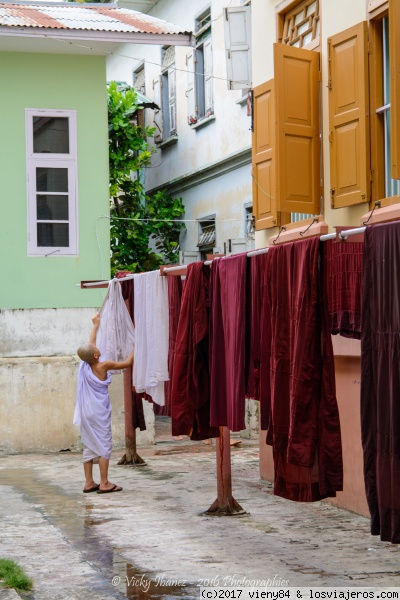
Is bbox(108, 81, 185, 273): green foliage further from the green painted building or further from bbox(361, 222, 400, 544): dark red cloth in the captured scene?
bbox(361, 222, 400, 544): dark red cloth

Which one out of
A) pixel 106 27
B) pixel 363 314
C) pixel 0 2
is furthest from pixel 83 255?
pixel 363 314

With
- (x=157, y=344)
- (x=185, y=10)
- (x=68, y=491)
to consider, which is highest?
(x=185, y=10)

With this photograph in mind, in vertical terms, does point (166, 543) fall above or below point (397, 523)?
below

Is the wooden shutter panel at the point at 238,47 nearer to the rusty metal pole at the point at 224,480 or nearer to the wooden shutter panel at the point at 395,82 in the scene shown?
the rusty metal pole at the point at 224,480

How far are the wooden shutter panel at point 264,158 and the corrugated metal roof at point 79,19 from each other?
16.7 feet

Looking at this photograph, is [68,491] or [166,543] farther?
[68,491]

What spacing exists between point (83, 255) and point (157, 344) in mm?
5724

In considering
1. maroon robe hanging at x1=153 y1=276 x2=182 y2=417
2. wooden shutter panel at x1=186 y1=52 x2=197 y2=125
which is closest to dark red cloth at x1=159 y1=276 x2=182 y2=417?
maroon robe hanging at x1=153 y1=276 x2=182 y2=417

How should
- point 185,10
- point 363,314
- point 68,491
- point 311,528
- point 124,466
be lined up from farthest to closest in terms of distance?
point 185,10
point 124,466
point 68,491
point 311,528
point 363,314

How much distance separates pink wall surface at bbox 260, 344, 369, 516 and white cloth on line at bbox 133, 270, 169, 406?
161 centimetres

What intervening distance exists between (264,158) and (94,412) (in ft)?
10.2

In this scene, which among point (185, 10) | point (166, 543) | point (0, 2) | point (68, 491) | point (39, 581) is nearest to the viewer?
point (39, 581)

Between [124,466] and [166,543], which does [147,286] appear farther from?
[124,466]

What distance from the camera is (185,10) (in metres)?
19.1
